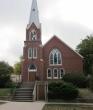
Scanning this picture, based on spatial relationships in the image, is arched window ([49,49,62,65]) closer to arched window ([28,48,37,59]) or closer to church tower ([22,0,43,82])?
church tower ([22,0,43,82])

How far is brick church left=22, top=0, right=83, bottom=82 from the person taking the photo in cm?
5509

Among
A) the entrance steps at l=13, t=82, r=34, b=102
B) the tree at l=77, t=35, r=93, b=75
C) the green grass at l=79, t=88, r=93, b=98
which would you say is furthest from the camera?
the tree at l=77, t=35, r=93, b=75

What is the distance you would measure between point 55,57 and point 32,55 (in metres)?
4.35

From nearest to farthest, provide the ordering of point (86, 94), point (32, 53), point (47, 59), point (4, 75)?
1. point (86, 94)
2. point (4, 75)
3. point (32, 53)
4. point (47, 59)

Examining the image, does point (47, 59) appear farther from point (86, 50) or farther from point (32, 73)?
point (86, 50)

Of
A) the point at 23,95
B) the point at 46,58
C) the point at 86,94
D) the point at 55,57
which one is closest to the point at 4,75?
the point at 23,95

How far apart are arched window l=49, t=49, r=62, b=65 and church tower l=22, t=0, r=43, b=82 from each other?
2204 millimetres

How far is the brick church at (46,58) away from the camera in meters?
55.1

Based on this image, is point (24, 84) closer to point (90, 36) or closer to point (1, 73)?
point (1, 73)

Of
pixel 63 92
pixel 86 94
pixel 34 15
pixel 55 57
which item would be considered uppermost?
pixel 34 15

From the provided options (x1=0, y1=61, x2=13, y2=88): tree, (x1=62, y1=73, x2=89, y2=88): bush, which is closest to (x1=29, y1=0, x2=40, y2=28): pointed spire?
(x1=0, y1=61, x2=13, y2=88): tree

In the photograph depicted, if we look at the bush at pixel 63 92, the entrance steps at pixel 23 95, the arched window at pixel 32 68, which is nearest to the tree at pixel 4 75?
the arched window at pixel 32 68

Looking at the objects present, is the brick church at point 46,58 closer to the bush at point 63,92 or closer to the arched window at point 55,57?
the arched window at point 55,57

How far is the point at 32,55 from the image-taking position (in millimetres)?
55562
